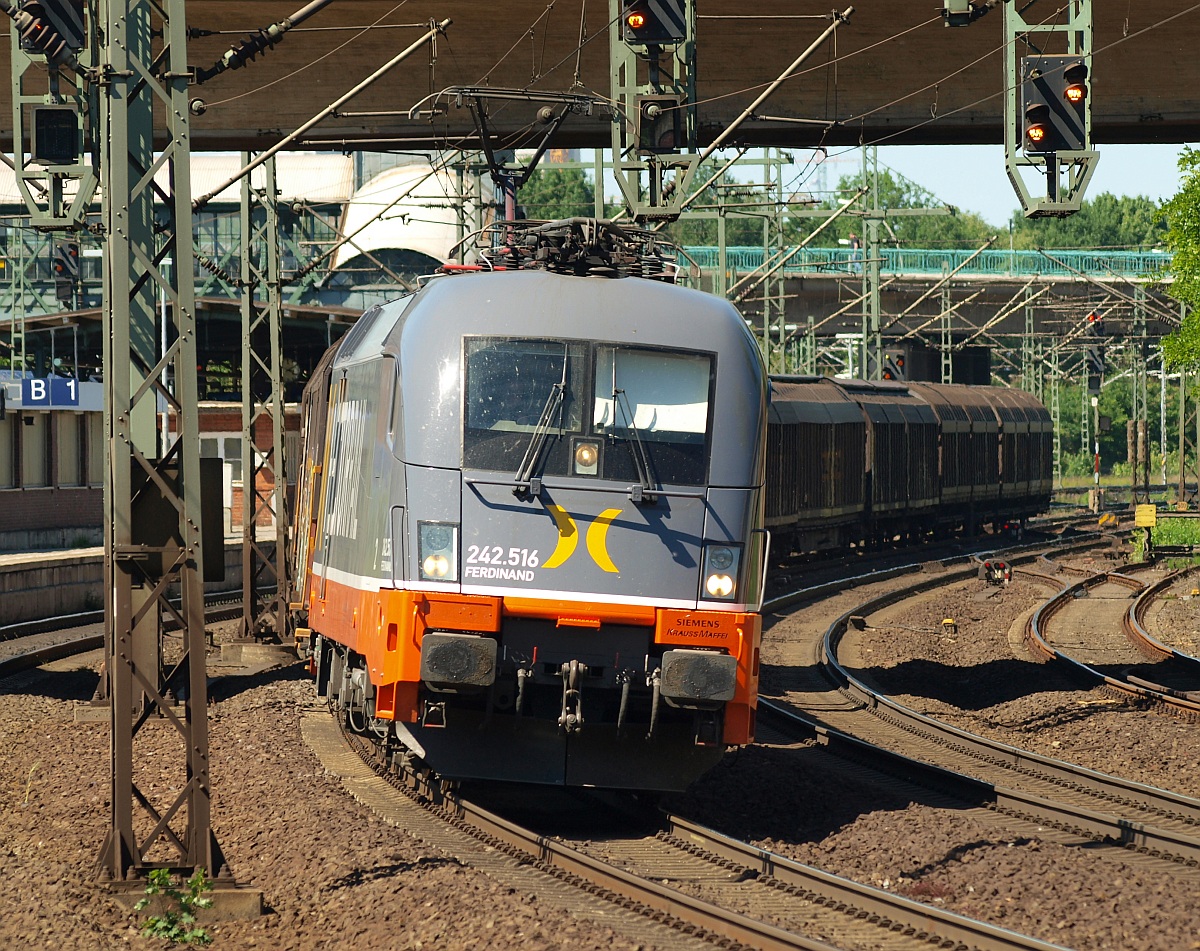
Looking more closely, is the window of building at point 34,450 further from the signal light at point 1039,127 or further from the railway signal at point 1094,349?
the railway signal at point 1094,349

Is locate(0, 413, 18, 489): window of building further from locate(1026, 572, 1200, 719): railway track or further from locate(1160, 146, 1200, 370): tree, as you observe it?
locate(1160, 146, 1200, 370): tree

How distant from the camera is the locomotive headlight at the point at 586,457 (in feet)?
32.8

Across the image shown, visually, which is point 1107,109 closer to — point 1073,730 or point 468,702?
point 1073,730

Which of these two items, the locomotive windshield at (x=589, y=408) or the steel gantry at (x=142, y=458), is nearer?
the steel gantry at (x=142, y=458)

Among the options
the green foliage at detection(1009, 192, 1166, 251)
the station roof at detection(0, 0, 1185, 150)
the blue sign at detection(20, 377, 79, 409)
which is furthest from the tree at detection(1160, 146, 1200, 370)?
the green foliage at detection(1009, 192, 1166, 251)

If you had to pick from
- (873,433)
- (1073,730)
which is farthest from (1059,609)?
(1073,730)

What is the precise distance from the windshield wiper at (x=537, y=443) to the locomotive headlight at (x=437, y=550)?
0.49m

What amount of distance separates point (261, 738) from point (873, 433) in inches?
898

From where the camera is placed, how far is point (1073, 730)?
48.8ft

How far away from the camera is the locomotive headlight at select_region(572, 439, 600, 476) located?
10.0m

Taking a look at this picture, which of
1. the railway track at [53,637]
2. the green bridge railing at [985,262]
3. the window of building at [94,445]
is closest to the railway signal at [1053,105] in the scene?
the railway track at [53,637]

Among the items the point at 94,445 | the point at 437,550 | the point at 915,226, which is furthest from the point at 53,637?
the point at 915,226

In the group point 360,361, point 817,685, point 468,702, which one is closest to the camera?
point 468,702

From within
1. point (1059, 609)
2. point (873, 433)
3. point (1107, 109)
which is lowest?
point (1059, 609)
